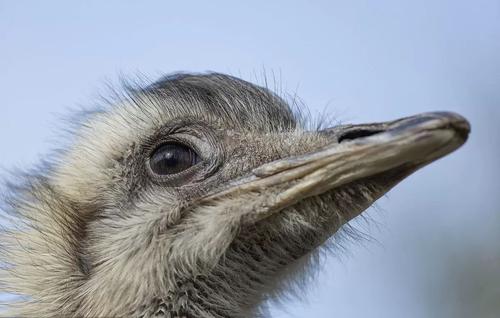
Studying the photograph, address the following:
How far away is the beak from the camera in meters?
2.84

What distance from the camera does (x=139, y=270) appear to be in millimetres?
3178

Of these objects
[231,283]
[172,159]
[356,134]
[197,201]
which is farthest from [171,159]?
[356,134]

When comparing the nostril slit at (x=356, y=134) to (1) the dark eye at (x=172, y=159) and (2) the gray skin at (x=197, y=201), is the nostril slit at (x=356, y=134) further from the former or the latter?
(1) the dark eye at (x=172, y=159)

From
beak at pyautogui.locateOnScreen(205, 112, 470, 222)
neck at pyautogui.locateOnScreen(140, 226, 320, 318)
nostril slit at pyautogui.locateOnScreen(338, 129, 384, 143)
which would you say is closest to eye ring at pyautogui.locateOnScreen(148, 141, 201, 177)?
beak at pyautogui.locateOnScreen(205, 112, 470, 222)

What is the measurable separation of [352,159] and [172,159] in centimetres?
64

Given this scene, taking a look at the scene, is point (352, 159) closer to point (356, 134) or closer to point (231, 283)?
point (356, 134)

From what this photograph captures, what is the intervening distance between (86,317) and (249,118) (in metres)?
0.79

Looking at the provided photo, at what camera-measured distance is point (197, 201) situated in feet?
10.5

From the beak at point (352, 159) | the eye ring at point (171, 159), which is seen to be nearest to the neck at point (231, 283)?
the beak at point (352, 159)

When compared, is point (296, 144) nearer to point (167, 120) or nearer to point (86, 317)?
point (167, 120)

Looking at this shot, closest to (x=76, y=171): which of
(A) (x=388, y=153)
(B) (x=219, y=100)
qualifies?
(B) (x=219, y=100)

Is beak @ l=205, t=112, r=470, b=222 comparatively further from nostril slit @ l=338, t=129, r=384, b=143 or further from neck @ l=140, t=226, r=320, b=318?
neck @ l=140, t=226, r=320, b=318

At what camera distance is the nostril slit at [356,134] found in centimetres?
294

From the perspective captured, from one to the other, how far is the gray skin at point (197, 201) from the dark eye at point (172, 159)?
0.5 inches
